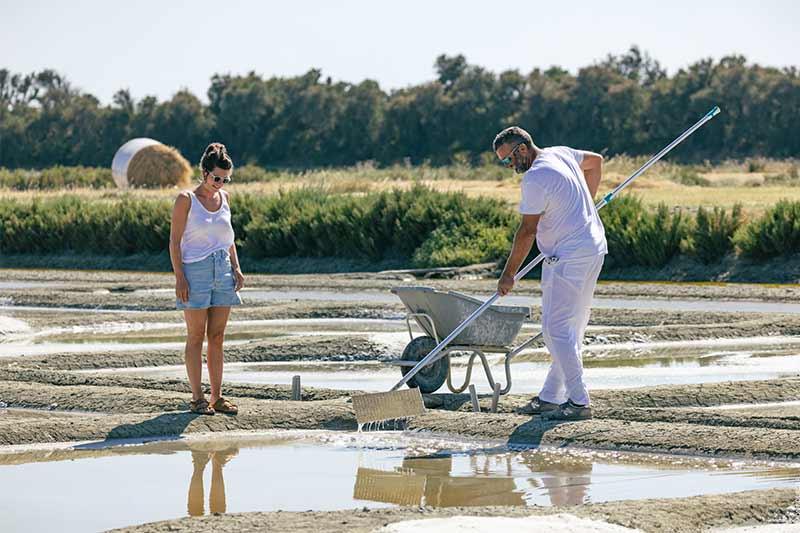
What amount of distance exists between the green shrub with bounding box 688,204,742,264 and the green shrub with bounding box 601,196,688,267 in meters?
0.31

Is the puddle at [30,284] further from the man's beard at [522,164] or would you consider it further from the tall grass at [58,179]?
the tall grass at [58,179]

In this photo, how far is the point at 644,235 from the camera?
26125mm

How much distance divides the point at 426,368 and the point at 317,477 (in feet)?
9.32

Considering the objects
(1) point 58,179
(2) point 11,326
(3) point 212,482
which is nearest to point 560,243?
(3) point 212,482

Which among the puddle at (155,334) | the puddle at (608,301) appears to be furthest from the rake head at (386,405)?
the puddle at (608,301)

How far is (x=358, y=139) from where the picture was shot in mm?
69562

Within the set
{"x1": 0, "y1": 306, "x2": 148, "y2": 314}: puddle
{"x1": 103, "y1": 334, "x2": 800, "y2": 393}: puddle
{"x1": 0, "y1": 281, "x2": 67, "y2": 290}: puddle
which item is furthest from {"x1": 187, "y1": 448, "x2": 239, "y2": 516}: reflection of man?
{"x1": 0, "y1": 281, "x2": 67, "y2": 290}: puddle

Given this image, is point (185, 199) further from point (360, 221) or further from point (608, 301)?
point (360, 221)

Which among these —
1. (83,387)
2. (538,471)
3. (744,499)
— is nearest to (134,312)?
(83,387)

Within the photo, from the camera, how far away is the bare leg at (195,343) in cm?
1005

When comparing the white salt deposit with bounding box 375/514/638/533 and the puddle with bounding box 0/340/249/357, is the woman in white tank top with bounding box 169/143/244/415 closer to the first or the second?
the white salt deposit with bounding box 375/514/638/533

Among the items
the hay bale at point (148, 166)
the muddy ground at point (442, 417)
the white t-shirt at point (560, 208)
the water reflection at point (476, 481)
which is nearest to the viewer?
the muddy ground at point (442, 417)

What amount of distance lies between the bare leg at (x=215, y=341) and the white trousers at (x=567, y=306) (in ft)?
6.94

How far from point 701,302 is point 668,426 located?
1165 cm
